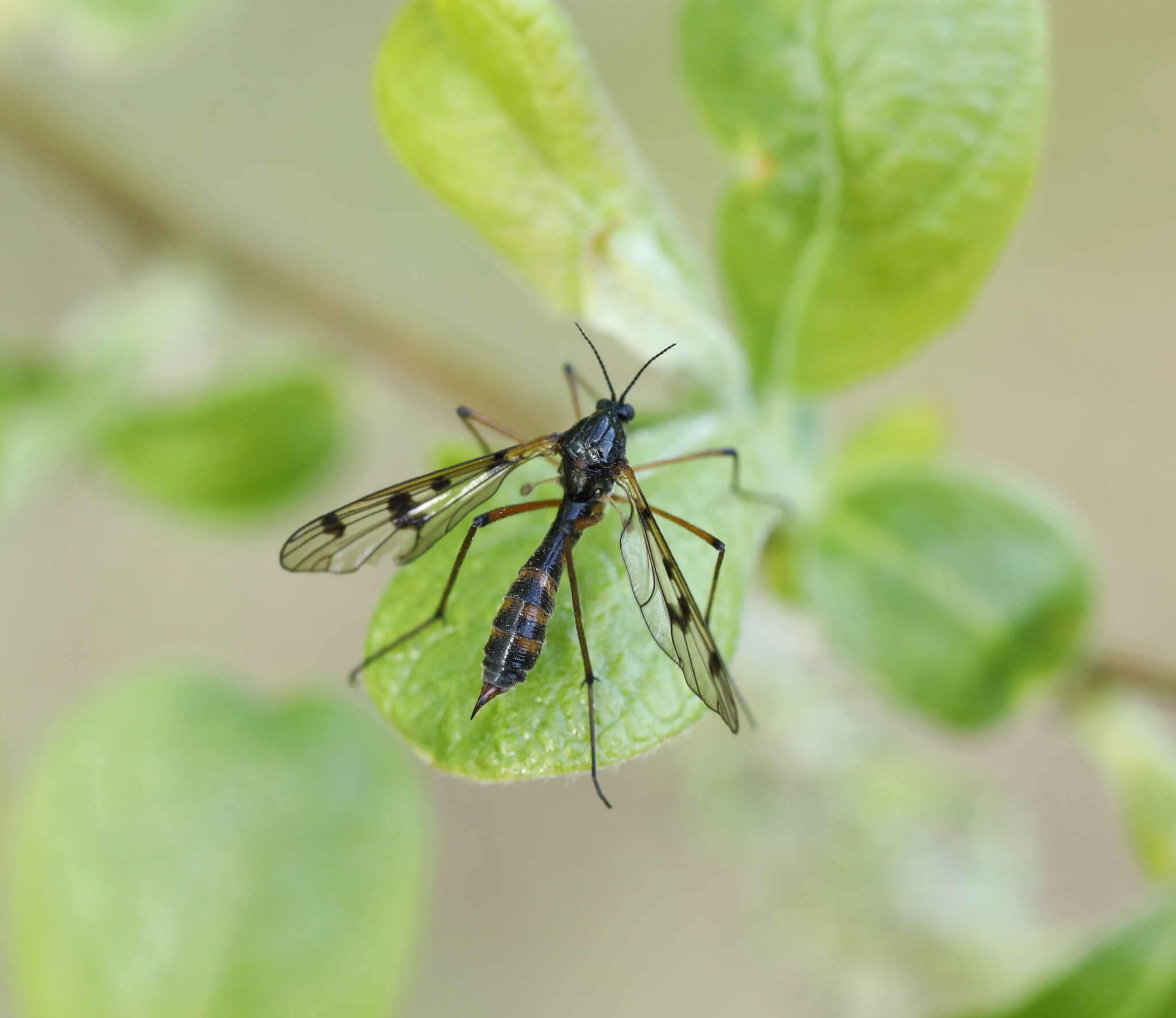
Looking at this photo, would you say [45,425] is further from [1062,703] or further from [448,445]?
[1062,703]

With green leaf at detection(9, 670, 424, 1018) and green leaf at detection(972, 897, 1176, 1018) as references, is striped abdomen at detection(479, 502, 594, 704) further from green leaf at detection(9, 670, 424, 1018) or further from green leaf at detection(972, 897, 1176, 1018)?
green leaf at detection(972, 897, 1176, 1018)

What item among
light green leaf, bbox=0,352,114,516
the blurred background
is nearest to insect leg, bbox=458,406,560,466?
light green leaf, bbox=0,352,114,516

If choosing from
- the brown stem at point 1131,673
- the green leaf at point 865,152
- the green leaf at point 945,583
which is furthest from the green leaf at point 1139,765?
the green leaf at point 865,152

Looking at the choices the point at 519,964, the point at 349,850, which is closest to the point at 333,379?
the point at 349,850

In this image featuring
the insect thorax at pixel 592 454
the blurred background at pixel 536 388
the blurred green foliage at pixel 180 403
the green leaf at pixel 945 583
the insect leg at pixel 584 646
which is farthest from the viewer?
the blurred background at pixel 536 388

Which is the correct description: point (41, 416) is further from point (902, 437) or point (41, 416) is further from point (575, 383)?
point (902, 437)

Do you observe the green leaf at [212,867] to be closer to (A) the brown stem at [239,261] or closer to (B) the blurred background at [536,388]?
(A) the brown stem at [239,261]
